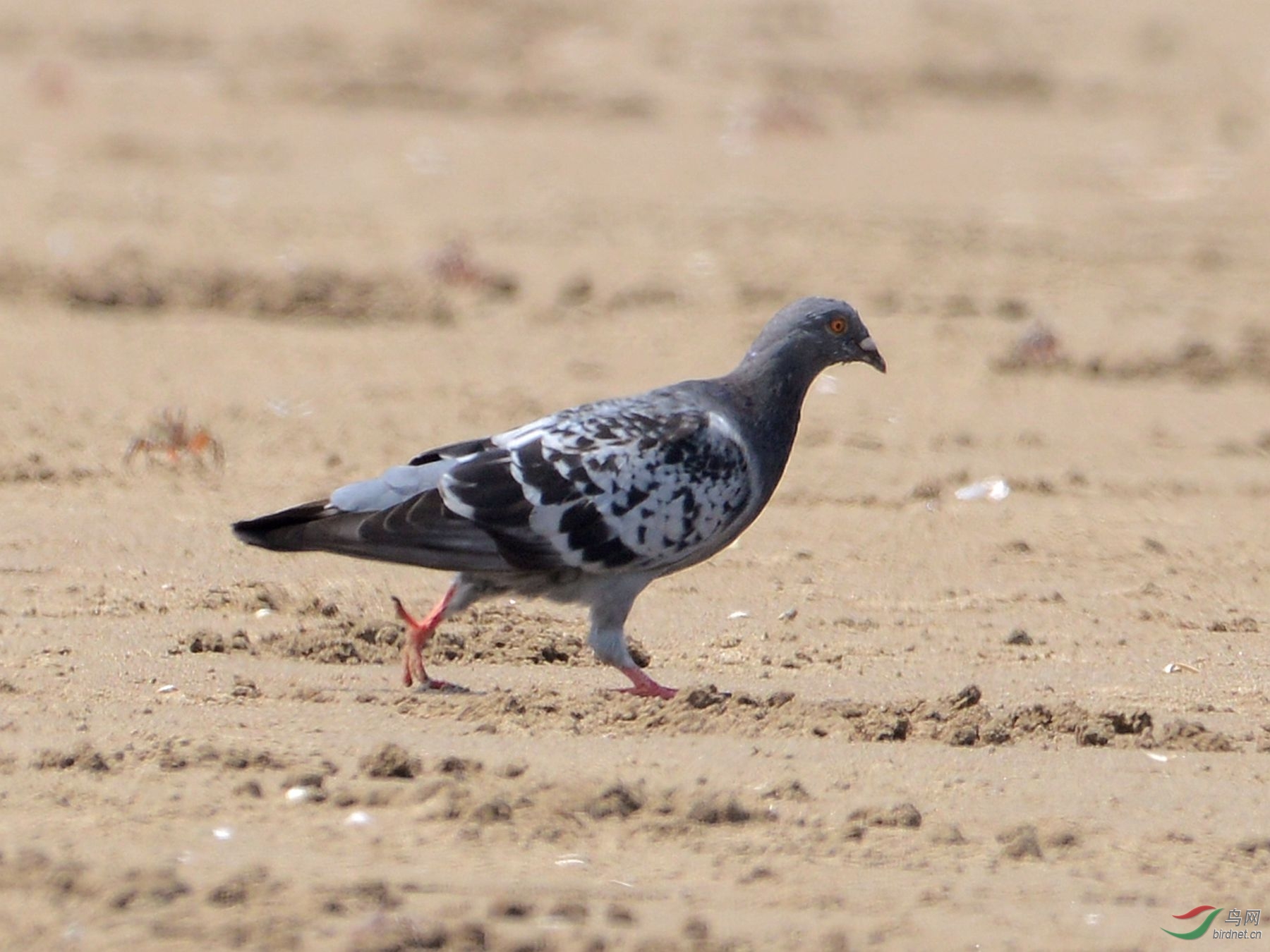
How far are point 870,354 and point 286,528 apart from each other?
78.7 inches

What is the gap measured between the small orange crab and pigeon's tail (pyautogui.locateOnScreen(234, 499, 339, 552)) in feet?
8.63

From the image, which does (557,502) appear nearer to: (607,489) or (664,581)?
(607,489)

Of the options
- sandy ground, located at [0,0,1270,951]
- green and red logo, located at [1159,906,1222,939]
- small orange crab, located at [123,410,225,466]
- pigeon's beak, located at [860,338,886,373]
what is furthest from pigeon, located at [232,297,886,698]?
small orange crab, located at [123,410,225,466]

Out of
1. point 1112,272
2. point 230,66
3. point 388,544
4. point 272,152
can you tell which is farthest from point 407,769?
point 230,66

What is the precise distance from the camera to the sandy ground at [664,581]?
15.8ft

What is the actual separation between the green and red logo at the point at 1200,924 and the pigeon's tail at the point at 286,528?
8.40ft

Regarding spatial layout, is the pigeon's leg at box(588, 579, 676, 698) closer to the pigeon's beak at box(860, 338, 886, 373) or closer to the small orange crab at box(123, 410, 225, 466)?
the pigeon's beak at box(860, 338, 886, 373)

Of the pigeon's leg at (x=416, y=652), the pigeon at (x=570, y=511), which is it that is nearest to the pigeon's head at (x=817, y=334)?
the pigeon at (x=570, y=511)

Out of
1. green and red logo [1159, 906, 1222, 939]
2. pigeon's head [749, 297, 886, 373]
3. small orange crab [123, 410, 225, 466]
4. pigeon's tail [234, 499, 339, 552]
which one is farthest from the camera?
small orange crab [123, 410, 225, 466]

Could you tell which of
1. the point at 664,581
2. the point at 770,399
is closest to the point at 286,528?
the point at 770,399

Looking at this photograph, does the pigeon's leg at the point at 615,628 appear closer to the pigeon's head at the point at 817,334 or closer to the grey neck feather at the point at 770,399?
the grey neck feather at the point at 770,399

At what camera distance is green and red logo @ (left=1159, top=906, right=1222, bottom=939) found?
4613 mm

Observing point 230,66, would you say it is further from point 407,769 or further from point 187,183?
point 407,769

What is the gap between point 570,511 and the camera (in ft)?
20.3
